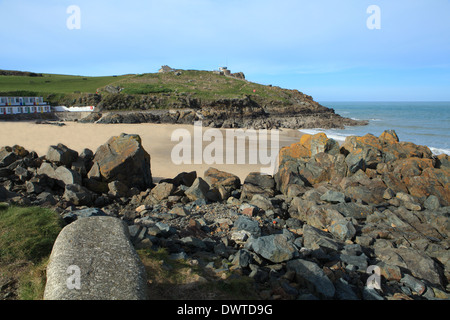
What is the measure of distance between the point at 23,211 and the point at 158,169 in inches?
433

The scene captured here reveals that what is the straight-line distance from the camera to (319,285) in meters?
5.19

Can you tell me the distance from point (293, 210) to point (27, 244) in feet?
26.8

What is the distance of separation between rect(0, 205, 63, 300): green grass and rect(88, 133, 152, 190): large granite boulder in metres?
5.24

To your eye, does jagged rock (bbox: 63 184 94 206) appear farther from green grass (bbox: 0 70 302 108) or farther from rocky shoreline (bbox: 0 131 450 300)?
green grass (bbox: 0 70 302 108)

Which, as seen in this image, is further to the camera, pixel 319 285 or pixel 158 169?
pixel 158 169

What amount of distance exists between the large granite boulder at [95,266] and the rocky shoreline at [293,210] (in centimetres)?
135

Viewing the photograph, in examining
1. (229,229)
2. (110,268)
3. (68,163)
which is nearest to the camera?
(110,268)

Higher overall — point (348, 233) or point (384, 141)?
point (384, 141)

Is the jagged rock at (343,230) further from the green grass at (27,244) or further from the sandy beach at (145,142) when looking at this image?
the sandy beach at (145,142)

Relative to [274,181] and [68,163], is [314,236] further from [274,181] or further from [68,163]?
[68,163]

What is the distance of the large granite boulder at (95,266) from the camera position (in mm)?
3746

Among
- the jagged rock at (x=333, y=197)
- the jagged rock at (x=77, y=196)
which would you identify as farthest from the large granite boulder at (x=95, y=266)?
the jagged rock at (x=333, y=197)

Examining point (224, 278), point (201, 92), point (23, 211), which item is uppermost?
point (201, 92)

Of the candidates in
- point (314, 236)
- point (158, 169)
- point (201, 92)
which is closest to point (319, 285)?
point (314, 236)
